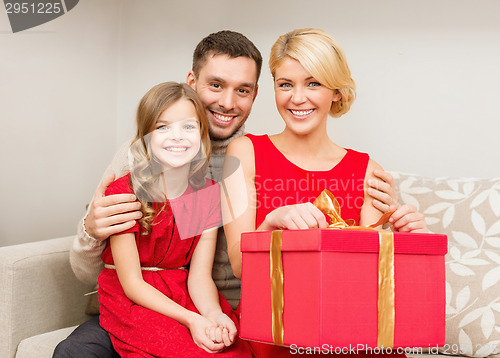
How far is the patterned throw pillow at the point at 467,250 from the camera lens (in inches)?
54.9

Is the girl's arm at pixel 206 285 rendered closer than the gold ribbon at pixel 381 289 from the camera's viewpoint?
No

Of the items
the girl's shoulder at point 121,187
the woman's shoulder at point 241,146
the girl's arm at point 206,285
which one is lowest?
the girl's arm at point 206,285

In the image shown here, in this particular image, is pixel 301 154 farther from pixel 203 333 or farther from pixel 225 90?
pixel 203 333

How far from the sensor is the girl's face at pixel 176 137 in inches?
53.0

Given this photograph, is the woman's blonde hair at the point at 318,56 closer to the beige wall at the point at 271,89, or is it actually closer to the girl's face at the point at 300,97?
the girl's face at the point at 300,97

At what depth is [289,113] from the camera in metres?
1.34

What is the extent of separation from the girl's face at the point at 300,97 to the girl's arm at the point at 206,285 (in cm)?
36

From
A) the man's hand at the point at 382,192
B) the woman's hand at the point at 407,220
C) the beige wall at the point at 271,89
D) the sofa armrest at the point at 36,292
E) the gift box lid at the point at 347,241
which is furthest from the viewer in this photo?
the beige wall at the point at 271,89

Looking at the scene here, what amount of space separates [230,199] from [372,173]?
1.25ft

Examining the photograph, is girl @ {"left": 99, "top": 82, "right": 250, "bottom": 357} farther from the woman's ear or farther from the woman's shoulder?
the woman's ear

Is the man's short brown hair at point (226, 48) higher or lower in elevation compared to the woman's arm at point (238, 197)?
higher

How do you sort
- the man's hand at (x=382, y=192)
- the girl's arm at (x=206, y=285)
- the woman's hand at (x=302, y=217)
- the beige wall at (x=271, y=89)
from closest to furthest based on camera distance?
the woman's hand at (x=302, y=217) < the girl's arm at (x=206, y=285) < the man's hand at (x=382, y=192) < the beige wall at (x=271, y=89)

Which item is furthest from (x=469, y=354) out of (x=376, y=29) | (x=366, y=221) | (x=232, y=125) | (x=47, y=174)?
(x=47, y=174)

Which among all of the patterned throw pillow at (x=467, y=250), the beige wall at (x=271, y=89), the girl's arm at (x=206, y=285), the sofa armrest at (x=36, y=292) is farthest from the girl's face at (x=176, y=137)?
the beige wall at (x=271, y=89)
